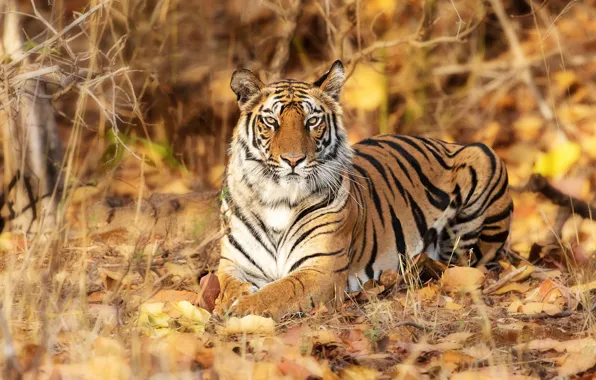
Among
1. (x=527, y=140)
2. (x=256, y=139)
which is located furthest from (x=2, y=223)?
(x=527, y=140)

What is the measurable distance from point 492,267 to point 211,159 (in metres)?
3.07

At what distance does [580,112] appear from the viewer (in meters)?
9.50

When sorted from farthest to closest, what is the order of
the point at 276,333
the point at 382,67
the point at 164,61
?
the point at 382,67
the point at 164,61
the point at 276,333

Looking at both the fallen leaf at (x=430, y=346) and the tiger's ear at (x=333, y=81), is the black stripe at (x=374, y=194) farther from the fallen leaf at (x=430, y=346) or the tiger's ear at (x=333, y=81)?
the fallen leaf at (x=430, y=346)

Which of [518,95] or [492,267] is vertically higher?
[518,95]

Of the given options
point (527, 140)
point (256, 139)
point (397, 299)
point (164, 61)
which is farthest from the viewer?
point (527, 140)

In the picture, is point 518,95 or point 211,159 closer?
point 211,159

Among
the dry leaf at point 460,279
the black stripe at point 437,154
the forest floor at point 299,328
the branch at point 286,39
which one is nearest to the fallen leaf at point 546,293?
the forest floor at point 299,328

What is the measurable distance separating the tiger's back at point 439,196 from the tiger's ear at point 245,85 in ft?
3.01

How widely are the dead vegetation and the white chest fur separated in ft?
1.26

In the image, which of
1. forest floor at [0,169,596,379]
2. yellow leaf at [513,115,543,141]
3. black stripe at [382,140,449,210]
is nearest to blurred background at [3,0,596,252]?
yellow leaf at [513,115,543,141]

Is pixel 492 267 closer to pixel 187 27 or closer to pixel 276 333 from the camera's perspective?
pixel 276 333

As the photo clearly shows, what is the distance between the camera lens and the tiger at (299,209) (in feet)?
15.7

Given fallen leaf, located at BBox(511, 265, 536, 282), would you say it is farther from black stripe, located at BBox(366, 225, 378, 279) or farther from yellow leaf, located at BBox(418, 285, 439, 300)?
black stripe, located at BBox(366, 225, 378, 279)
